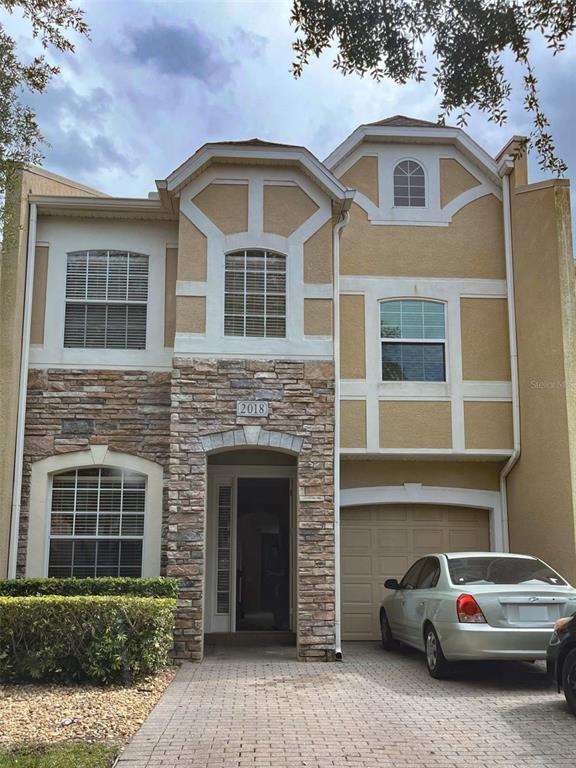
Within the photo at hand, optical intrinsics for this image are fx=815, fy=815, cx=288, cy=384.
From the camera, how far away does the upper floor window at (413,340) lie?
45.3ft

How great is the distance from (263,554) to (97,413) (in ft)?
14.3

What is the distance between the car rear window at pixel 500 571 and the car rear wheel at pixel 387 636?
95.7 inches

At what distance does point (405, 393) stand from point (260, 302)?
3.06 m

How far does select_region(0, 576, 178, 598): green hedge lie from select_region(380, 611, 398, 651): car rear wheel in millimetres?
3486

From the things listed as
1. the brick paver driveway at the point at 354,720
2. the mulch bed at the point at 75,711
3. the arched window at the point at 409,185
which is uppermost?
the arched window at the point at 409,185

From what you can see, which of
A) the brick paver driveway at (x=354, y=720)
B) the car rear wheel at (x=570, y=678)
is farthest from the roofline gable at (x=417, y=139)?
the car rear wheel at (x=570, y=678)

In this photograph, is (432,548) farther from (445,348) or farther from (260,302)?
(260,302)

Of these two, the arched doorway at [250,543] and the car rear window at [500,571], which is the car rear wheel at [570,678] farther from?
the arched doorway at [250,543]

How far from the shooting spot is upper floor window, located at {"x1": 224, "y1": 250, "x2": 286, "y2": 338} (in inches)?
479

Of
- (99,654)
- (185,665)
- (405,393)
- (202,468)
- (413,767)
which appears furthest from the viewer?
(405,393)

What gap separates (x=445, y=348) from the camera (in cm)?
1388

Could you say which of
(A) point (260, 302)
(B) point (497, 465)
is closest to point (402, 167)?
(A) point (260, 302)

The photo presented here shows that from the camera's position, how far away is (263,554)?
14.9 metres

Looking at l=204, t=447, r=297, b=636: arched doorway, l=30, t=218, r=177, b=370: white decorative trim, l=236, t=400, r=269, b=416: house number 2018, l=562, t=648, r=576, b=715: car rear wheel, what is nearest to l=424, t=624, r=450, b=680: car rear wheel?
l=562, t=648, r=576, b=715: car rear wheel
